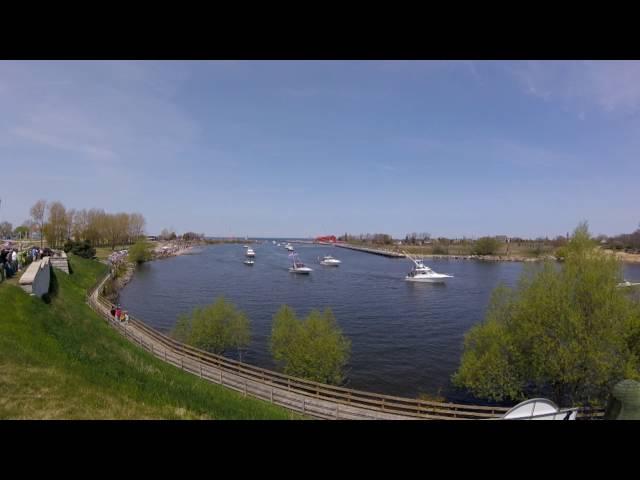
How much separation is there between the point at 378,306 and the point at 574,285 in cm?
2650

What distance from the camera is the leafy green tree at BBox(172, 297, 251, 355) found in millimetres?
21797

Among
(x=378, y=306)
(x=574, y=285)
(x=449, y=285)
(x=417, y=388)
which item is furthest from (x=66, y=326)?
(x=449, y=285)

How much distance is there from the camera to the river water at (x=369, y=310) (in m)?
22.1

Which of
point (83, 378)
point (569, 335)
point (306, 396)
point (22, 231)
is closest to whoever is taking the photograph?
point (83, 378)

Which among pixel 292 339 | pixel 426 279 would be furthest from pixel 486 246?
pixel 292 339

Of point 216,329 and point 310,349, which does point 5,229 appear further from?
point 310,349

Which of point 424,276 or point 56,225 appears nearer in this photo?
point 424,276

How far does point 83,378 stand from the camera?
30.1 feet

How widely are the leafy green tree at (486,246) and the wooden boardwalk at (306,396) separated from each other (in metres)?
121

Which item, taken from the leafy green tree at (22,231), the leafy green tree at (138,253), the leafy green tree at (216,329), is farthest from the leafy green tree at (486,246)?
the leafy green tree at (22,231)

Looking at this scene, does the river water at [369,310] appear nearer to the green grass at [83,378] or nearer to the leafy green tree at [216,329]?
the leafy green tree at [216,329]

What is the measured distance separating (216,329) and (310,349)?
6.80 metres
